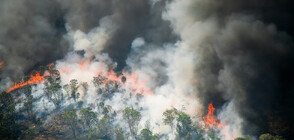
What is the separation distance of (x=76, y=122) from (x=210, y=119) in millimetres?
49343

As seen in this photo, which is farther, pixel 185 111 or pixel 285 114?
pixel 185 111

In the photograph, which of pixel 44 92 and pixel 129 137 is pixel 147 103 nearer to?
pixel 129 137

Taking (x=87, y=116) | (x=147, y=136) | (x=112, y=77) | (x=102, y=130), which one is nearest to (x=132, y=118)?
(x=147, y=136)

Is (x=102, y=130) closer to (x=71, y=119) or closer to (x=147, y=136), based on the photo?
(x=71, y=119)

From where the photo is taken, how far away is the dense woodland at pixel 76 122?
64.8 meters

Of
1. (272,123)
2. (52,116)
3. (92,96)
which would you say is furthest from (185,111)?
(52,116)

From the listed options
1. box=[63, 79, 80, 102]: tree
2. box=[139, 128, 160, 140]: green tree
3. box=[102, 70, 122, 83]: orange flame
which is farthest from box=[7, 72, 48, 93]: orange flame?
box=[139, 128, 160, 140]: green tree

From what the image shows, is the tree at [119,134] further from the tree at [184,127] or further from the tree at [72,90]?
the tree at [72,90]

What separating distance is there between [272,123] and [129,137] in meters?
46.1

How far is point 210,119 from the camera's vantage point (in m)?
68.2

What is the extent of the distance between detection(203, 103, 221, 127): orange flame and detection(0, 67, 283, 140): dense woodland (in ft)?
6.67

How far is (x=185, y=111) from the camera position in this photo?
74.9m

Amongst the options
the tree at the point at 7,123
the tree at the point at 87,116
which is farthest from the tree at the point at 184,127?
the tree at the point at 7,123

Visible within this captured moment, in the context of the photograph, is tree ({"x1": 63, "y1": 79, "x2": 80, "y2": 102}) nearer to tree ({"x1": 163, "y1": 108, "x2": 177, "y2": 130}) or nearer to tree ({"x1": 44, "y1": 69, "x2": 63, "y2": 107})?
tree ({"x1": 44, "y1": 69, "x2": 63, "y2": 107})
